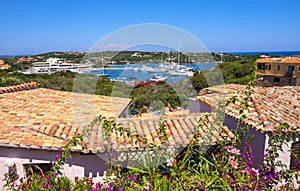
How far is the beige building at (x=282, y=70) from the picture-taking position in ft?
98.7

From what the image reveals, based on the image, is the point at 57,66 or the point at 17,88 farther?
the point at 57,66

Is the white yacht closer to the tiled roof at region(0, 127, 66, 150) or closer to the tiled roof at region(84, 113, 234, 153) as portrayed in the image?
the tiled roof at region(84, 113, 234, 153)

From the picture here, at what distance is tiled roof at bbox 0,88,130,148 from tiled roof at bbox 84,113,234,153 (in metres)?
0.69

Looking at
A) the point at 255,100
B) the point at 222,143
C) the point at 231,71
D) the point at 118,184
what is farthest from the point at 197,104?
the point at 231,71

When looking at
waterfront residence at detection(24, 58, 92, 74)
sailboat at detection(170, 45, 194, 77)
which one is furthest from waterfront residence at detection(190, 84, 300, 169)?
waterfront residence at detection(24, 58, 92, 74)

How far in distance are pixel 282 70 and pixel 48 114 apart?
3257 centimetres

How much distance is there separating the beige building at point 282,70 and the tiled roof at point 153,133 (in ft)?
82.7

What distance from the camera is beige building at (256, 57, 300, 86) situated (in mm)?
30078

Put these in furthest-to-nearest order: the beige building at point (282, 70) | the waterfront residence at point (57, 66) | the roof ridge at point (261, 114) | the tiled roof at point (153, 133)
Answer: the beige building at point (282, 70), the waterfront residence at point (57, 66), the roof ridge at point (261, 114), the tiled roof at point (153, 133)

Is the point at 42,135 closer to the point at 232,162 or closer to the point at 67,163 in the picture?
the point at 67,163

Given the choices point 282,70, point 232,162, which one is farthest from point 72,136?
point 282,70

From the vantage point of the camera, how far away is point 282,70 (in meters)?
32.1

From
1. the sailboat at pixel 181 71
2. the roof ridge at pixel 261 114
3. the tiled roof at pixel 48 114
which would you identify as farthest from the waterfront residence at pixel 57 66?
the roof ridge at pixel 261 114

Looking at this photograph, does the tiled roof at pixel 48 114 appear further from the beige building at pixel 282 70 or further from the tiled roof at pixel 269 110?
the beige building at pixel 282 70
